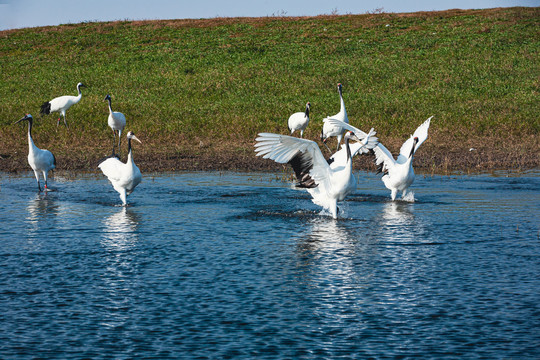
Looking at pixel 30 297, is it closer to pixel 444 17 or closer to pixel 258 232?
pixel 258 232

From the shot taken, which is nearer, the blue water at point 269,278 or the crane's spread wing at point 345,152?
the blue water at point 269,278

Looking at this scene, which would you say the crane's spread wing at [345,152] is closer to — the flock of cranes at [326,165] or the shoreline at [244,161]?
the flock of cranes at [326,165]

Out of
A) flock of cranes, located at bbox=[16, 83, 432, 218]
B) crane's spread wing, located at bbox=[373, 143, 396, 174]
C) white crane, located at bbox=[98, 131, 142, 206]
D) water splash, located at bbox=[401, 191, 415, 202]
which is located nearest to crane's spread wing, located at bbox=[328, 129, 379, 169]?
flock of cranes, located at bbox=[16, 83, 432, 218]

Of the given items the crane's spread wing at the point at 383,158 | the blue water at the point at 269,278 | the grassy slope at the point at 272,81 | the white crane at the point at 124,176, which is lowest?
the blue water at the point at 269,278

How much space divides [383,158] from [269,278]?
5841 millimetres

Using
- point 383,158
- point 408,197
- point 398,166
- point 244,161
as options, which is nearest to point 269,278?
point 398,166

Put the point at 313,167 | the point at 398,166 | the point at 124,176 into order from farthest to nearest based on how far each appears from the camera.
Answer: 1. the point at 398,166
2. the point at 124,176
3. the point at 313,167

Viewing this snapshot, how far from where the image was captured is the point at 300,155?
34.1 ft

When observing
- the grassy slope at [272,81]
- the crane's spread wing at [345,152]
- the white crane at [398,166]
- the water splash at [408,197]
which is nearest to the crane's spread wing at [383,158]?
the white crane at [398,166]

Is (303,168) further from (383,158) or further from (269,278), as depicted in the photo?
(269,278)

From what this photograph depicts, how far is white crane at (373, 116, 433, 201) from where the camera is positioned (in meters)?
12.2

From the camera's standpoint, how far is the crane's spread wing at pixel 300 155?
10.0 meters

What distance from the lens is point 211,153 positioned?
20.0 m

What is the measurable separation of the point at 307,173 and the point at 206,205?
2.39 meters
